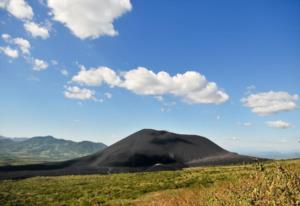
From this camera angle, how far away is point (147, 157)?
13038cm

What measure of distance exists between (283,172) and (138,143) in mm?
135320

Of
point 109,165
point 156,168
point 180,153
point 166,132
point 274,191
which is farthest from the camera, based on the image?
point 166,132

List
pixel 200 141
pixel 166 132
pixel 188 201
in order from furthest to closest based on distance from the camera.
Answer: pixel 166 132 < pixel 200 141 < pixel 188 201

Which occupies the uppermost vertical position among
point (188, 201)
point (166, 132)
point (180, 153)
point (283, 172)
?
point (166, 132)

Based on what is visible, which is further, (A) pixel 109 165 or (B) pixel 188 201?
(A) pixel 109 165

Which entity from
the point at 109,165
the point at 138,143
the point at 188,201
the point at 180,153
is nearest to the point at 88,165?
the point at 109,165

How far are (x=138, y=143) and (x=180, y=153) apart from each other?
61.1 feet

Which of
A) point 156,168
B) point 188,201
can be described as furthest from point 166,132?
point 188,201

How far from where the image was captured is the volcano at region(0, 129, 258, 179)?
114 metres

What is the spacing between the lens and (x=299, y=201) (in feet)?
20.7

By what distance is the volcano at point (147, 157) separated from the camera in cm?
11374

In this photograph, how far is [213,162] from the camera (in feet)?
382

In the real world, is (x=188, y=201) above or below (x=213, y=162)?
below

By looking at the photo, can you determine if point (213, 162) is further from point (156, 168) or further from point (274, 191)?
point (274, 191)
